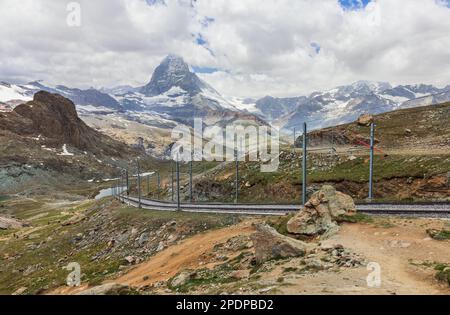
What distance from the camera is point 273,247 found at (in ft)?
79.5

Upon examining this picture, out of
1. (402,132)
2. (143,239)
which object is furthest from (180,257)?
(402,132)

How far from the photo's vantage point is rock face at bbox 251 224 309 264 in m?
23.8

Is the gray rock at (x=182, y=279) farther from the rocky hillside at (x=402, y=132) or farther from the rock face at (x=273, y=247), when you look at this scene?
the rocky hillside at (x=402, y=132)

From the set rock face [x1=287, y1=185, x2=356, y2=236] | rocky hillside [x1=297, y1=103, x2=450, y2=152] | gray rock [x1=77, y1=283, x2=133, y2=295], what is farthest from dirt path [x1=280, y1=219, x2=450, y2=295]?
rocky hillside [x1=297, y1=103, x2=450, y2=152]

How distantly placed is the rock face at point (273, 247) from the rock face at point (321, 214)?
4985 millimetres

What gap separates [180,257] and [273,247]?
13.9 m

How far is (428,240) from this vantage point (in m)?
24.2

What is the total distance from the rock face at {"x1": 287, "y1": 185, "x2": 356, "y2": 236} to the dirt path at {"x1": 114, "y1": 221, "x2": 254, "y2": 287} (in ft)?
23.8

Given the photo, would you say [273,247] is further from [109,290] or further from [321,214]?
[109,290]

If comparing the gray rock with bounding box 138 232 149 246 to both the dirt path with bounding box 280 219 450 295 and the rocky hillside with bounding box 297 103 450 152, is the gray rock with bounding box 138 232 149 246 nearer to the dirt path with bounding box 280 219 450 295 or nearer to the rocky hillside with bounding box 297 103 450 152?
the dirt path with bounding box 280 219 450 295

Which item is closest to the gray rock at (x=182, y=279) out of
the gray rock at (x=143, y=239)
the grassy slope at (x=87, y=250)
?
the grassy slope at (x=87, y=250)
